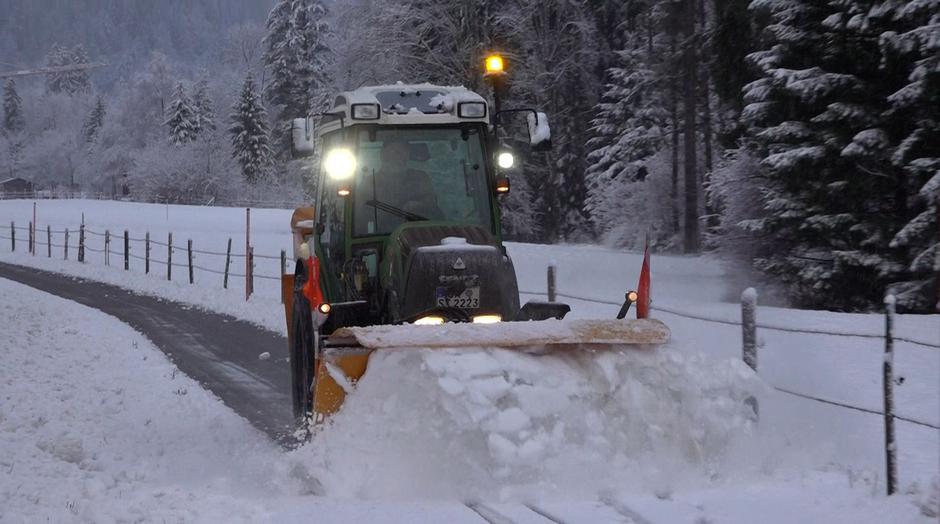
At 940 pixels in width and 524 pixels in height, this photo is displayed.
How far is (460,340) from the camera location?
600 centimetres

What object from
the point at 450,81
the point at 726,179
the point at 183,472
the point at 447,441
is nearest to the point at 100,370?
the point at 183,472

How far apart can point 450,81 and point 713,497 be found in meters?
23.8

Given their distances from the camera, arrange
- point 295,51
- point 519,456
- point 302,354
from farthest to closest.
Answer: point 295,51
point 302,354
point 519,456

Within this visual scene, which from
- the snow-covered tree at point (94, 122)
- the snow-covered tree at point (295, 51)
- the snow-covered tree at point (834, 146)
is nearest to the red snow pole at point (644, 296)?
the snow-covered tree at point (834, 146)

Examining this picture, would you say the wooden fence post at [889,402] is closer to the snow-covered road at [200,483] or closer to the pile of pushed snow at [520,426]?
the snow-covered road at [200,483]

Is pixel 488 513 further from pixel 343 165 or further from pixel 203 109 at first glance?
pixel 203 109

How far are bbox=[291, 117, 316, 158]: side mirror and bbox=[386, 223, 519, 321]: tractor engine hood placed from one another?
1.12m

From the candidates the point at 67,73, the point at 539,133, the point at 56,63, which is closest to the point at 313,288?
the point at 539,133

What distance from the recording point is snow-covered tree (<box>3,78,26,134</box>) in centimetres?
12438

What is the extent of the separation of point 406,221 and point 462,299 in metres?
1.04

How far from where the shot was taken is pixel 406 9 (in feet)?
96.9

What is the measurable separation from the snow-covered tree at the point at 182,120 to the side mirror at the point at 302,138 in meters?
74.8

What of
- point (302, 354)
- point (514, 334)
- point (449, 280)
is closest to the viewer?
point (514, 334)

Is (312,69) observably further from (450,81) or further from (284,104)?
(450,81)
